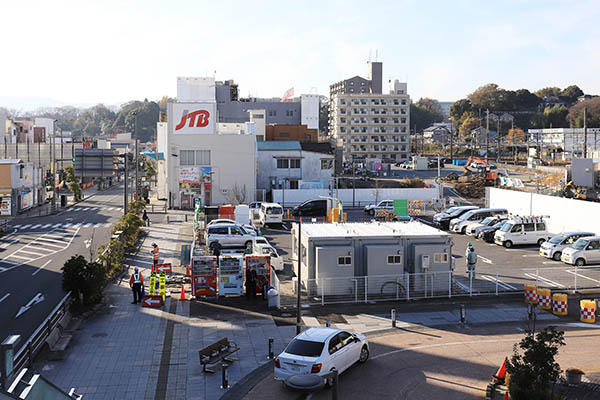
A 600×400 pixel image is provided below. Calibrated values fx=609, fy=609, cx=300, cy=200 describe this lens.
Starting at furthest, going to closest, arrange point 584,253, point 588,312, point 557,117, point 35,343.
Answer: point 557,117 < point 584,253 < point 588,312 < point 35,343

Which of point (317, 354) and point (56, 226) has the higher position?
→ point (56, 226)

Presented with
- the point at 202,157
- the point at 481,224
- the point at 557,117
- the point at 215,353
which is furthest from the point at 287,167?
the point at 557,117

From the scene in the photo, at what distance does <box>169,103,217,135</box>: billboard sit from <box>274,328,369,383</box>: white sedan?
47.6 meters

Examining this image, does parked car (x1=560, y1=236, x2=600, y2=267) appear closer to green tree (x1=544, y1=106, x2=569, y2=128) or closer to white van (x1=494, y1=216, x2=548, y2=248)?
white van (x1=494, y1=216, x2=548, y2=248)

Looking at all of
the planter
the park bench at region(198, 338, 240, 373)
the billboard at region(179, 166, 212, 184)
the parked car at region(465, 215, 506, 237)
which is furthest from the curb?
the billboard at region(179, 166, 212, 184)

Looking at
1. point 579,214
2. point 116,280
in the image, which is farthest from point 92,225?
point 579,214

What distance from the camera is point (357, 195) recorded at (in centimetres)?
6169

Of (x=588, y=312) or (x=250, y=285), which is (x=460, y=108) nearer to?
(x=588, y=312)

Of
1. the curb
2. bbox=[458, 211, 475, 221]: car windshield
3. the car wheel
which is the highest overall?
bbox=[458, 211, 475, 221]: car windshield

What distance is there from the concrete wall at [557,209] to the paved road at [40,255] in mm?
29195

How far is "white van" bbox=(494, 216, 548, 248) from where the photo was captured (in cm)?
3609

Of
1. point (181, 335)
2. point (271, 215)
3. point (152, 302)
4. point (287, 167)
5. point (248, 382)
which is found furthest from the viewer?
point (287, 167)

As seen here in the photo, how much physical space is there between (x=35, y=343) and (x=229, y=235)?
1936cm

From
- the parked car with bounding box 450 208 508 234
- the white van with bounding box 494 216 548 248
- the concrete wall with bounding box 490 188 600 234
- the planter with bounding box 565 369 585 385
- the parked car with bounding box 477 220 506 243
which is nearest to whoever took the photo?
the planter with bounding box 565 369 585 385
